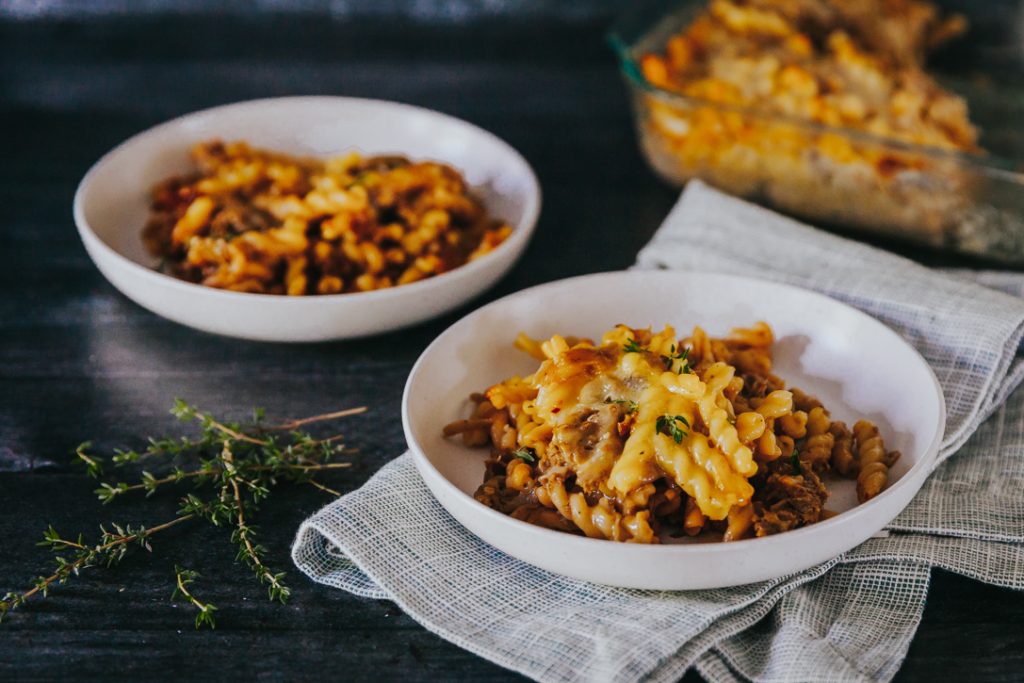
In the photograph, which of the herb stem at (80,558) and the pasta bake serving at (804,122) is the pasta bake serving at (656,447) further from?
the pasta bake serving at (804,122)

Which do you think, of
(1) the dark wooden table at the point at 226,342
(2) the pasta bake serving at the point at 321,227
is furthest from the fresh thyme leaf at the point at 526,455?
(2) the pasta bake serving at the point at 321,227

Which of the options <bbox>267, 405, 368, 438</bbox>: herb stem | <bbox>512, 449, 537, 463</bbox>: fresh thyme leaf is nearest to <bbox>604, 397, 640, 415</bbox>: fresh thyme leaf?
<bbox>512, 449, 537, 463</bbox>: fresh thyme leaf

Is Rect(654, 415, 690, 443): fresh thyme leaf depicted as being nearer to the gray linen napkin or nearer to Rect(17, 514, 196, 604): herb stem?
the gray linen napkin

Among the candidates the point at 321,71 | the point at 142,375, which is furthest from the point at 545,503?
the point at 321,71

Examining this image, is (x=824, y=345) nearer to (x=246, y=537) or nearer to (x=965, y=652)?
(x=965, y=652)

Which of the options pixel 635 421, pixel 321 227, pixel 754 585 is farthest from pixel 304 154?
pixel 754 585

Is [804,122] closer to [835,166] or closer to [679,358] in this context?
[835,166]
